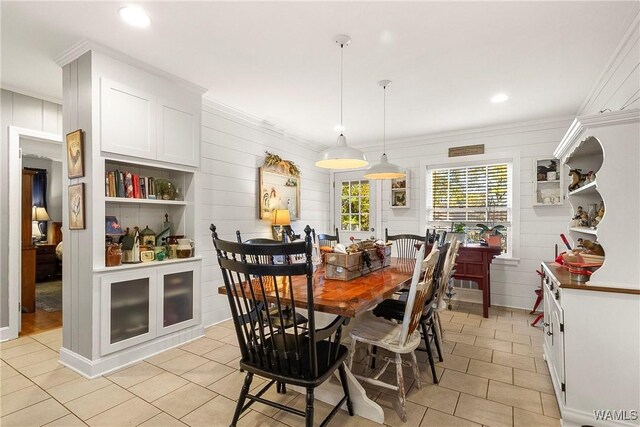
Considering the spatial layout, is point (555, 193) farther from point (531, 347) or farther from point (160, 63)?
point (160, 63)

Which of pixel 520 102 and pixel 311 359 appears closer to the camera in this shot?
pixel 311 359

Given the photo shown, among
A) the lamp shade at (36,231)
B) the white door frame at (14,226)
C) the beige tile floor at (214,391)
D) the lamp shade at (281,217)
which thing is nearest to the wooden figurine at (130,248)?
the beige tile floor at (214,391)

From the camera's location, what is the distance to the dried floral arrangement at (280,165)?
14.9 ft

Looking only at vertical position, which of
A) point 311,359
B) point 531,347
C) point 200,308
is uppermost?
point 311,359

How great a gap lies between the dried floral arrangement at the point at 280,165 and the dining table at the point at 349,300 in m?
2.43

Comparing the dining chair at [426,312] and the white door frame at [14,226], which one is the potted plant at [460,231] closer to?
the dining chair at [426,312]

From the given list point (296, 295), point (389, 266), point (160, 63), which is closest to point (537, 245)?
point (389, 266)

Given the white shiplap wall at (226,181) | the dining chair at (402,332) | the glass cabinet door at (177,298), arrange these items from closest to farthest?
the dining chair at (402,332)
the glass cabinet door at (177,298)
the white shiplap wall at (226,181)

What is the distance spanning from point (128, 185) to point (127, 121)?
0.56 m

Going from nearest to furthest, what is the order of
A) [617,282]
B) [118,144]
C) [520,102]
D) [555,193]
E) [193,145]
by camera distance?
[617,282] < [118,144] < [193,145] < [520,102] < [555,193]

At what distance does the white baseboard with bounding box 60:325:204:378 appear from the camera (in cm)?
256

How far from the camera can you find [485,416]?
204cm

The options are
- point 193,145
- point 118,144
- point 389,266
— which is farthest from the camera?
point 193,145

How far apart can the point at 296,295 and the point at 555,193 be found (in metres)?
4.05
